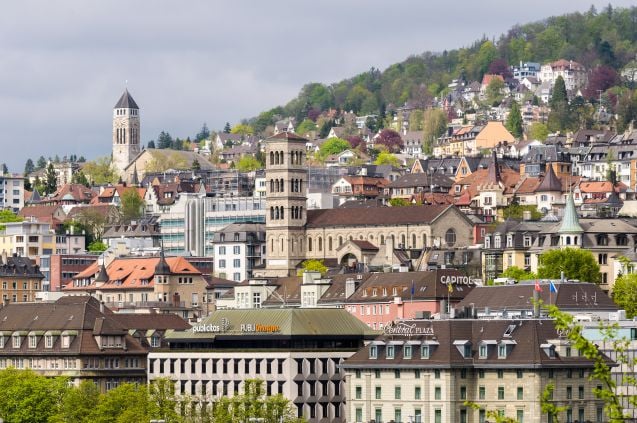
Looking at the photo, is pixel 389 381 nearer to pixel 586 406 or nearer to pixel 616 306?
pixel 586 406

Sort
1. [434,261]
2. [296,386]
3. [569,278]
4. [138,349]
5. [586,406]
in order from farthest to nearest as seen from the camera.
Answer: [434,261] → [569,278] → [138,349] → [296,386] → [586,406]

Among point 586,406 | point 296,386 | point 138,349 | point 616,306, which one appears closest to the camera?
point 586,406

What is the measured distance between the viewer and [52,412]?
447ft

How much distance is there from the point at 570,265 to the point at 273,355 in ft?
149

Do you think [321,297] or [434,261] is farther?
[434,261]

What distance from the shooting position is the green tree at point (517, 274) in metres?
170

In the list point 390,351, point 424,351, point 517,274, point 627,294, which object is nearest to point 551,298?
point 627,294

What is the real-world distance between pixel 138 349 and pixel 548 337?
1856 inches

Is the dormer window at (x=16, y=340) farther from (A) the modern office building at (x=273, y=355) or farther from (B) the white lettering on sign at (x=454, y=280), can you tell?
(B) the white lettering on sign at (x=454, y=280)

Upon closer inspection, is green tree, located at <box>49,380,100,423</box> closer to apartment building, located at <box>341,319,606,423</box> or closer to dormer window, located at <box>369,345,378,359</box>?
apartment building, located at <box>341,319,606,423</box>

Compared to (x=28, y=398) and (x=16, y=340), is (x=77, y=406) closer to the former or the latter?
(x=28, y=398)

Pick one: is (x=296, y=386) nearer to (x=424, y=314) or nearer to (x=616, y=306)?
(x=424, y=314)

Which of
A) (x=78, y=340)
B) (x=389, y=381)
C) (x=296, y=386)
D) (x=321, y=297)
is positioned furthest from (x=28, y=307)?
(x=389, y=381)

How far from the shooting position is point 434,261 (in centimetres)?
19200
